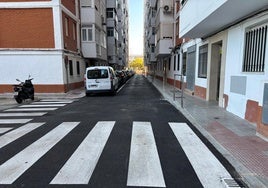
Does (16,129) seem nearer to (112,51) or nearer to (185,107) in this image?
(185,107)

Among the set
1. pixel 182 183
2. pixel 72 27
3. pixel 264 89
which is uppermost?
pixel 72 27

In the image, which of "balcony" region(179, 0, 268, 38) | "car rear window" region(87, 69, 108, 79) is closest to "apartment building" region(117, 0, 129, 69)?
"car rear window" region(87, 69, 108, 79)

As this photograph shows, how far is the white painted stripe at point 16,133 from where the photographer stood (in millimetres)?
5546

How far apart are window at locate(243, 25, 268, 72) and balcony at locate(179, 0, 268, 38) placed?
60 cm

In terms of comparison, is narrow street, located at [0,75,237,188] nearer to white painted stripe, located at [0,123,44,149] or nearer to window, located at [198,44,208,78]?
white painted stripe, located at [0,123,44,149]

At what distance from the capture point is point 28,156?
178 inches

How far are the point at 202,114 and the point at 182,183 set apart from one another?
541cm

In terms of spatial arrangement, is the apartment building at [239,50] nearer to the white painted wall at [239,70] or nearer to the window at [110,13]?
the white painted wall at [239,70]

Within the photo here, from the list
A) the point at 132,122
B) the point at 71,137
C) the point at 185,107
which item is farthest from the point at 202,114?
the point at 71,137

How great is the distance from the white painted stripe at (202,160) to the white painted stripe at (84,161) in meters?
1.86

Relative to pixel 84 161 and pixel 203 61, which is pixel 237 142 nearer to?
pixel 84 161

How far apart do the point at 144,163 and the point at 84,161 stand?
3.77 ft

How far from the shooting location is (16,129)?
21.9 ft

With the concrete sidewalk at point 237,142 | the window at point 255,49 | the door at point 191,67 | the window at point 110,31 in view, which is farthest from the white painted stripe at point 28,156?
the window at point 110,31
